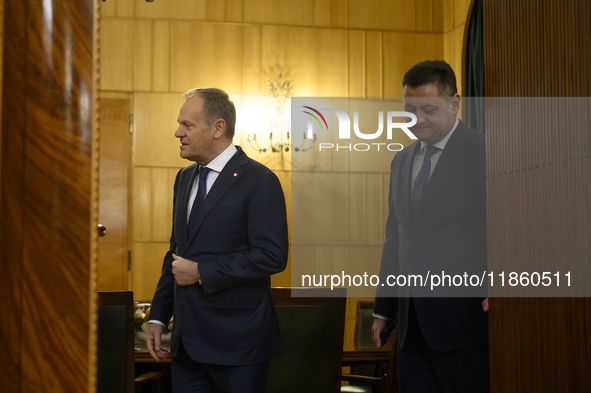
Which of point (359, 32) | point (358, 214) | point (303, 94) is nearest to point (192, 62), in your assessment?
point (303, 94)

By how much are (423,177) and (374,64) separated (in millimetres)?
4522

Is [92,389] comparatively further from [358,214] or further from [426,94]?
[358,214]

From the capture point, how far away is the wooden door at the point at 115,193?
5.90m

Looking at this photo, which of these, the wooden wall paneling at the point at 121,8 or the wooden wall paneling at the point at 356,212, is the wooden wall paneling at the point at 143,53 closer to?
the wooden wall paneling at the point at 121,8

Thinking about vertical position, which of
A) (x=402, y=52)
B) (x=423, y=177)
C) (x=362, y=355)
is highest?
(x=402, y=52)

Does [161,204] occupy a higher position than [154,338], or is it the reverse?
[161,204]

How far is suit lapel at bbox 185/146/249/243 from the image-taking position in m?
1.99

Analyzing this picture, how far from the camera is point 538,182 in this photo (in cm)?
155

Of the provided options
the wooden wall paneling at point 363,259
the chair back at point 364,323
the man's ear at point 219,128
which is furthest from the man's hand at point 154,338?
the wooden wall paneling at point 363,259

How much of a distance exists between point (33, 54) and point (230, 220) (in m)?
1.33

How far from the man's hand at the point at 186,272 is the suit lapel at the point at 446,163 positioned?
765mm

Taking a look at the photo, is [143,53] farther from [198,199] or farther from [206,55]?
[198,199]

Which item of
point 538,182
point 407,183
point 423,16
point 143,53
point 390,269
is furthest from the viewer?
point 423,16

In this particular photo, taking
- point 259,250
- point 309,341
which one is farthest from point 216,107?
point 309,341
